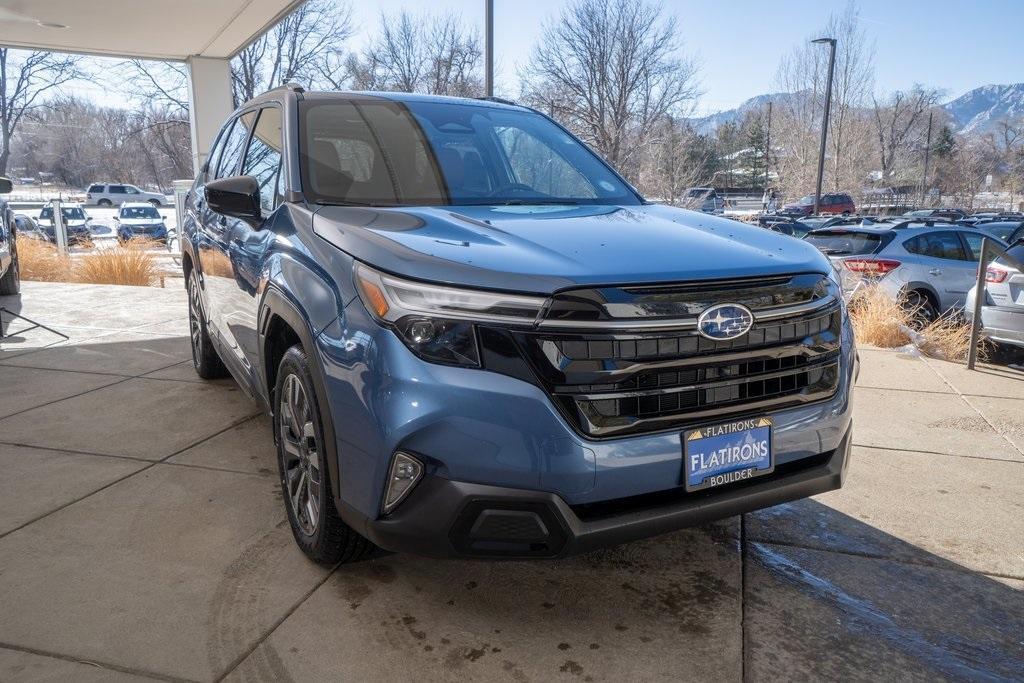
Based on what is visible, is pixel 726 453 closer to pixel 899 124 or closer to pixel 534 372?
pixel 534 372

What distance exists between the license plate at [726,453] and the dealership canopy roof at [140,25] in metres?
11.1

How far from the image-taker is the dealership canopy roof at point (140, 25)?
1136 cm

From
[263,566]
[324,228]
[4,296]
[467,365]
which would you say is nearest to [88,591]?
[263,566]

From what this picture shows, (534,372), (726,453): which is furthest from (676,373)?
(534,372)

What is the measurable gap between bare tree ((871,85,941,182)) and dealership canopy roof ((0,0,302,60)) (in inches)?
1831

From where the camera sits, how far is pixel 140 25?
12.5m

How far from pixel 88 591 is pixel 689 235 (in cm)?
249

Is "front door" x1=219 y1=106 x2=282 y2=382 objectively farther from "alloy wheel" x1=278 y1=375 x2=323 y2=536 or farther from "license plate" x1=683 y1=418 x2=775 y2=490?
"license plate" x1=683 y1=418 x2=775 y2=490

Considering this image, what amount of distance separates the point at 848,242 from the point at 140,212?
101 feet

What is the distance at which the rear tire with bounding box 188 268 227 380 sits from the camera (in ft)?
17.3

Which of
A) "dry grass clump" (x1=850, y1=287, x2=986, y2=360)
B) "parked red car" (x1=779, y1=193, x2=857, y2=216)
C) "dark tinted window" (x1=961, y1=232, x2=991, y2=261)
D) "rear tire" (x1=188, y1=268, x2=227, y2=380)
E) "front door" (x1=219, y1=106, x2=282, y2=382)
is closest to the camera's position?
"front door" (x1=219, y1=106, x2=282, y2=382)

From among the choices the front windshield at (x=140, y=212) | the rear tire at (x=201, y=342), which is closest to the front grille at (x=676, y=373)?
the rear tire at (x=201, y=342)

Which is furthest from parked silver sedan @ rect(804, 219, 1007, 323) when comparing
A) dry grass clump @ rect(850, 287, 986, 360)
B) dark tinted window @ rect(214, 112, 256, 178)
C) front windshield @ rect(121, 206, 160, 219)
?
front windshield @ rect(121, 206, 160, 219)

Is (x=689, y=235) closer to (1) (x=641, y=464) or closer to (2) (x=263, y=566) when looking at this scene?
(1) (x=641, y=464)
